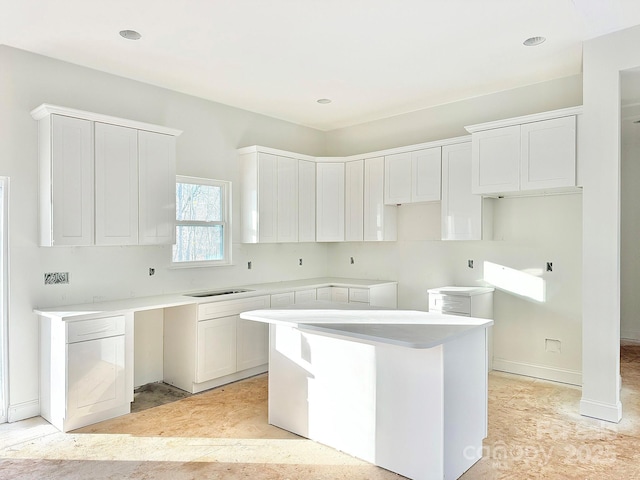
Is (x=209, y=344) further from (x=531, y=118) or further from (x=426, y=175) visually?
(x=531, y=118)

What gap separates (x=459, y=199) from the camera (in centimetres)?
476

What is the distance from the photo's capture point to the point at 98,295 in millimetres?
4043

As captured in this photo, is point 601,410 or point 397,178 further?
point 397,178

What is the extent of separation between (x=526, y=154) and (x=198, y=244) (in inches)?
133

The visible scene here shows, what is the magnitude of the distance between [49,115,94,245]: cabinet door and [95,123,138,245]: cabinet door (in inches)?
2.8

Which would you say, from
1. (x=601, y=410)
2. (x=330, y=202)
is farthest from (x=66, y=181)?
(x=601, y=410)

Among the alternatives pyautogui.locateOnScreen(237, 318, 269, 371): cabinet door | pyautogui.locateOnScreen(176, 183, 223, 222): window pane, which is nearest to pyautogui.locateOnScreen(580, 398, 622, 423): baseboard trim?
pyautogui.locateOnScreen(237, 318, 269, 371): cabinet door

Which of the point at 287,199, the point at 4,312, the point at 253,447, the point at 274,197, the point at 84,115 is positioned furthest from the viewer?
the point at 287,199

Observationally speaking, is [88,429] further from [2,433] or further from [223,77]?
[223,77]

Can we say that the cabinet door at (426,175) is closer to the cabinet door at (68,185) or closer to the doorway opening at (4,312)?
the cabinet door at (68,185)

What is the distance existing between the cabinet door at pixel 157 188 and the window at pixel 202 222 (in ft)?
1.40

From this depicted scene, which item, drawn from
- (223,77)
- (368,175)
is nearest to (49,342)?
(223,77)

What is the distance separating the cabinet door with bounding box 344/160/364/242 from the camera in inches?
223

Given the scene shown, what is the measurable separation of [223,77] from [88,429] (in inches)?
126
